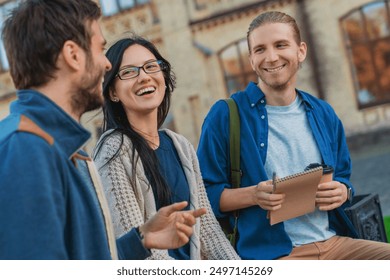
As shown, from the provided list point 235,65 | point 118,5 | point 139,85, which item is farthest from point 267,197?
point 118,5

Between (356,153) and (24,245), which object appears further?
(356,153)

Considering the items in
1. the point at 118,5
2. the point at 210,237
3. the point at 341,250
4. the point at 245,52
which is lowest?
the point at 341,250

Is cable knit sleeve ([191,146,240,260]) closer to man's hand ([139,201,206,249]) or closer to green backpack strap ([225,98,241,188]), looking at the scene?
green backpack strap ([225,98,241,188])

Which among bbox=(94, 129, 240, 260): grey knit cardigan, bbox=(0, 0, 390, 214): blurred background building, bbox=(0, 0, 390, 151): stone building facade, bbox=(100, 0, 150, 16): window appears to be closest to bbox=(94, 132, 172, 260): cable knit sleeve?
bbox=(94, 129, 240, 260): grey knit cardigan

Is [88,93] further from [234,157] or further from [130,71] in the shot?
[234,157]

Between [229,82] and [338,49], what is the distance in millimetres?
1538

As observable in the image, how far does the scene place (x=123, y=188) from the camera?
163 cm

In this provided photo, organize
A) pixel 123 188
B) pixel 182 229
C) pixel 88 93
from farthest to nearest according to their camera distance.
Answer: pixel 123 188 → pixel 182 229 → pixel 88 93

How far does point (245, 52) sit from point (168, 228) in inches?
298

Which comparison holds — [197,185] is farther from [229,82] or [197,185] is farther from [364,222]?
[229,82]

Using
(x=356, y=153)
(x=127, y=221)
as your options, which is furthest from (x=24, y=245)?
(x=356, y=153)

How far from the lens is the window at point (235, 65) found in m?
8.75

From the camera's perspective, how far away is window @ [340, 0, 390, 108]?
8.15m

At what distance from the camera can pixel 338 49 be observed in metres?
8.21
